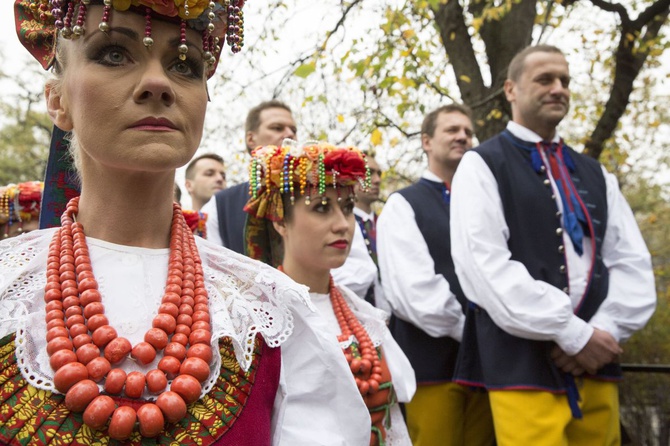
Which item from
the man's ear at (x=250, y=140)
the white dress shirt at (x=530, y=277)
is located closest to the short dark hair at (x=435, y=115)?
the white dress shirt at (x=530, y=277)

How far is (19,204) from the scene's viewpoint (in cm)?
339

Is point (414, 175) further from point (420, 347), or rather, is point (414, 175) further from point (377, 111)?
point (420, 347)

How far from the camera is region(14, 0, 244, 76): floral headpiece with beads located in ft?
4.57

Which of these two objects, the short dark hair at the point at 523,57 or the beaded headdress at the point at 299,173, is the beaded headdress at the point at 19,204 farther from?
the short dark hair at the point at 523,57

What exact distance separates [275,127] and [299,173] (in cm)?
191

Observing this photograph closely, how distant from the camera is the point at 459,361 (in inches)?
135

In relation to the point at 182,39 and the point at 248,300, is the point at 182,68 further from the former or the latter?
the point at 248,300

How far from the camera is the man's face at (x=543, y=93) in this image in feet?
11.4

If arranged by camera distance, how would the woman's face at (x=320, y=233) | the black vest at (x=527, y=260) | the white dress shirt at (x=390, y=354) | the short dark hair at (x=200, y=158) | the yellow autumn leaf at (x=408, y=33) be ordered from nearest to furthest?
the white dress shirt at (x=390, y=354) → the woman's face at (x=320, y=233) → the black vest at (x=527, y=260) → the short dark hair at (x=200, y=158) → the yellow autumn leaf at (x=408, y=33)

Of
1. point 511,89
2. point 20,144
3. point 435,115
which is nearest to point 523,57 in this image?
point 511,89

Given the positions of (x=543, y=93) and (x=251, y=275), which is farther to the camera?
(x=543, y=93)

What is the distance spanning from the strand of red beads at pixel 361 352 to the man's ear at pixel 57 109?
52.4 inches

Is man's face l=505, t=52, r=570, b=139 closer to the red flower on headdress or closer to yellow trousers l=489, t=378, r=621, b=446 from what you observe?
the red flower on headdress

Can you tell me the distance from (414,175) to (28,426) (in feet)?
41.2
